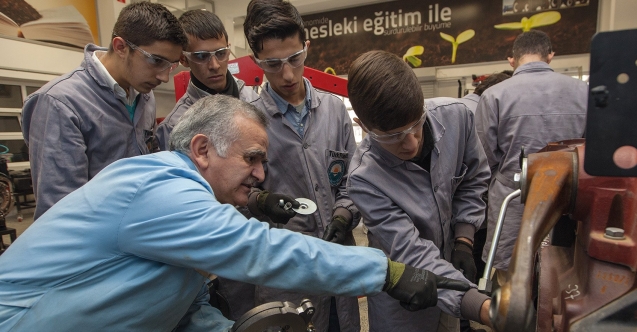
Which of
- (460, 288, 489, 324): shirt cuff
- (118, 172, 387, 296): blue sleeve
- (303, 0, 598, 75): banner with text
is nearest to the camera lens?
(118, 172, 387, 296): blue sleeve

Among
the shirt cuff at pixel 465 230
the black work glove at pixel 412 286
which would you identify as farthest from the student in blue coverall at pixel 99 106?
the shirt cuff at pixel 465 230

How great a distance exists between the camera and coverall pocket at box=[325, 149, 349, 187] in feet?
5.06

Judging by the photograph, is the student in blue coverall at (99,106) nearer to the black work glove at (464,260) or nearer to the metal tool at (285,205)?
the metal tool at (285,205)

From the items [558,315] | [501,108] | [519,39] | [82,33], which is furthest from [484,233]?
[82,33]

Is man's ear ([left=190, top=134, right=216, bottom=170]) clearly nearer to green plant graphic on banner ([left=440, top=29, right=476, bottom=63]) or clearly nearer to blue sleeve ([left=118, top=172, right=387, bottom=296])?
blue sleeve ([left=118, top=172, right=387, bottom=296])

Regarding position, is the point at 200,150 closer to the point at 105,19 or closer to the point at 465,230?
the point at 465,230

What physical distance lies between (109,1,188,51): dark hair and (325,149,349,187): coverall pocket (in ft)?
2.52

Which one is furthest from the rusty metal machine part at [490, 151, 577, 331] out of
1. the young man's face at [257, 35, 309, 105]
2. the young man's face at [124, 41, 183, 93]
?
the young man's face at [124, 41, 183, 93]

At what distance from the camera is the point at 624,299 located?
49 centimetres

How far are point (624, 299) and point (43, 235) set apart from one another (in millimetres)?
1125

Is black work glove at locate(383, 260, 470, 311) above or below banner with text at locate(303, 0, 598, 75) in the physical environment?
below

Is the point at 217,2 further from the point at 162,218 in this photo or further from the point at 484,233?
the point at 162,218

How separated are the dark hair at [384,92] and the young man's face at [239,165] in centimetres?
31

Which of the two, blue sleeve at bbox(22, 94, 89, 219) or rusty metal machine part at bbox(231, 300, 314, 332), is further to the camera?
blue sleeve at bbox(22, 94, 89, 219)
